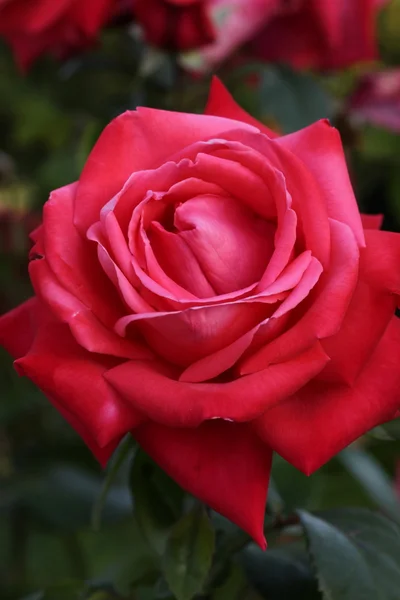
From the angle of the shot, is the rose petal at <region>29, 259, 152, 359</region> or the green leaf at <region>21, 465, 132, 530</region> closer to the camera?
the rose petal at <region>29, 259, 152, 359</region>

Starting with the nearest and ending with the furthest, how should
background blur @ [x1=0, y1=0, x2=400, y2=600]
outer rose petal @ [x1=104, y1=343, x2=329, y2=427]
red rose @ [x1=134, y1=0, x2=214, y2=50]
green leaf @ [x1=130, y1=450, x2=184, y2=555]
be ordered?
outer rose petal @ [x1=104, y1=343, x2=329, y2=427]
green leaf @ [x1=130, y1=450, x2=184, y2=555]
red rose @ [x1=134, y1=0, x2=214, y2=50]
background blur @ [x1=0, y1=0, x2=400, y2=600]

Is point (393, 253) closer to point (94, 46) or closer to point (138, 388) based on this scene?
point (138, 388)

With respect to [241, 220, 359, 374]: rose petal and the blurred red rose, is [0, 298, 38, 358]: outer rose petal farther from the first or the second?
the blurred red rose

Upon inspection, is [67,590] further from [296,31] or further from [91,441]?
[296,31]

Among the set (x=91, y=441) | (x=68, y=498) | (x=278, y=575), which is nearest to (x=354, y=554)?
(x=278, y=575)

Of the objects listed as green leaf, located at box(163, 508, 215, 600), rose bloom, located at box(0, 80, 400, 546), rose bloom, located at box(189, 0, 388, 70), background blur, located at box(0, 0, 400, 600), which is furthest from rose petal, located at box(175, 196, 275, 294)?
rose bloom, located at box(189, 0, 388, 70)

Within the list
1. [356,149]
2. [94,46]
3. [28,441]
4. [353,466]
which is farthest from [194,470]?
[28,441]

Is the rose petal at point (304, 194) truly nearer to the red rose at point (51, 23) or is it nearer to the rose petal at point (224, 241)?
the rose petal at point (224, 241)

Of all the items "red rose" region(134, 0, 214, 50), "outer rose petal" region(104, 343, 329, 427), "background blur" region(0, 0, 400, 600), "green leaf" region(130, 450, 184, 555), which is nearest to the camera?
"outer rose petal" region(104, 343, 329, 427)
